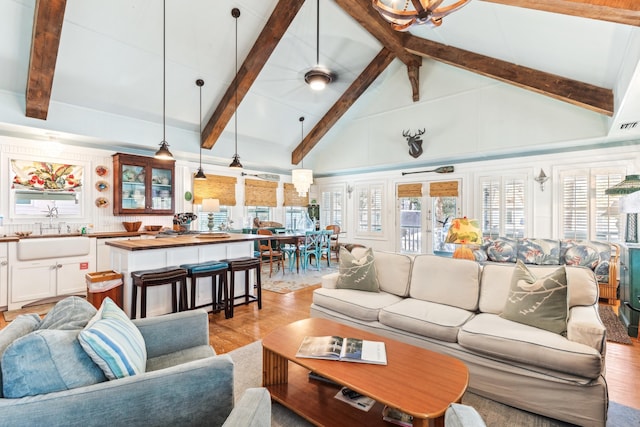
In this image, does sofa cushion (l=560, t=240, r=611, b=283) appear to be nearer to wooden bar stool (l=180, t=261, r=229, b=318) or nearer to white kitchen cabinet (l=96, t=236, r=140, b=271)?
wooden bar stool (l=180, t=261, r=229, b=318)

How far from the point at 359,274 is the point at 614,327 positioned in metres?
3.05

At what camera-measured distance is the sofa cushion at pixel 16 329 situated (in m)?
1.27

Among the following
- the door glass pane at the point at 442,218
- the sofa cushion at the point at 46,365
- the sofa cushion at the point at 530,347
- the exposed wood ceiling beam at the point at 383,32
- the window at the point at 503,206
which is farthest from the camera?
the door glass pane at the point at 442,218

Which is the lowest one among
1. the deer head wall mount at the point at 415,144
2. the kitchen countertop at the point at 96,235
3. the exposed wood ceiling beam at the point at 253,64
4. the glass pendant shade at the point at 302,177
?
the kitchen countertop at the point at 96,235

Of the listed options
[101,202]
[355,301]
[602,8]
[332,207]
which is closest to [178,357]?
[355,301]

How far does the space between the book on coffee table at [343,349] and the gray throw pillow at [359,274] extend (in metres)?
1.19

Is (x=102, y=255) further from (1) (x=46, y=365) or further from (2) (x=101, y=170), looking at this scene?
(1) (x=46, y=365)

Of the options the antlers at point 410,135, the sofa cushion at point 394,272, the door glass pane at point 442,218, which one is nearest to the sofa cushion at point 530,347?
the sofa cushion at point 394,272

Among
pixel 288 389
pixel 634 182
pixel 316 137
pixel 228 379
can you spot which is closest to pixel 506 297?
pixel 288 389

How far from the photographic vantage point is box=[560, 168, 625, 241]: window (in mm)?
5039

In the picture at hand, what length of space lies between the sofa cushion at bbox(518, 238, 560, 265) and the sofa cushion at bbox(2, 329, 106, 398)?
554 centimetres

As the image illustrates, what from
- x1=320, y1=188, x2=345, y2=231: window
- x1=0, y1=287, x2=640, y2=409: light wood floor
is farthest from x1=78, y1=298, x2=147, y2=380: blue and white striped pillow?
x1=320, y1=188, x2=345, y2=231: window

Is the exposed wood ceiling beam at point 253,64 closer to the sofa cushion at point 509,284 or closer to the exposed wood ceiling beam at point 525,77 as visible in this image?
the exposed wood ceiling beam at point 525,77

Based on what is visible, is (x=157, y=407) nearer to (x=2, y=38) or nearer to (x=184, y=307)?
(x=184, y=307)
